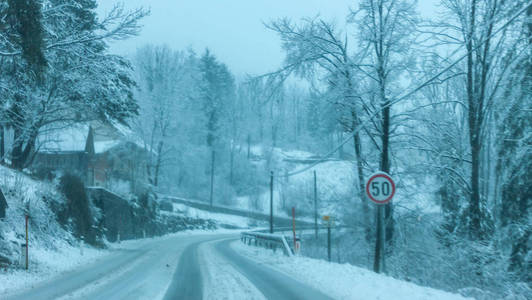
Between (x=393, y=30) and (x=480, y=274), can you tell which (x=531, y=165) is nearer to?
(x=480, y=274)

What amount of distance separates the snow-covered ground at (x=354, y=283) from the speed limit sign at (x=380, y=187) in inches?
75.3

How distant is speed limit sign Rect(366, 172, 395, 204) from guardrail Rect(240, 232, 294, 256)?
9.47 metres

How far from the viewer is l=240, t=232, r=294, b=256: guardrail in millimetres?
22031

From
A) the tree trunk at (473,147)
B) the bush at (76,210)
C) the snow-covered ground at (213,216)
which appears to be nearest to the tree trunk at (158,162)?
the snow-covered ground at (213,216)

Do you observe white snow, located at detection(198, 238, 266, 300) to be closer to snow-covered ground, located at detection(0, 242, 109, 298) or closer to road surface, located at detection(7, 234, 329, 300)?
road surface, located at detection(7, 234, 329, 300)

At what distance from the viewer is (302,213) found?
2040 inches

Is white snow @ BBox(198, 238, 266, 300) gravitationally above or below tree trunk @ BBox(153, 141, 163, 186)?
below

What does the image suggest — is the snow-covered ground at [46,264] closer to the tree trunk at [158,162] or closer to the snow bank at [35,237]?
the snow bank at [35,237]

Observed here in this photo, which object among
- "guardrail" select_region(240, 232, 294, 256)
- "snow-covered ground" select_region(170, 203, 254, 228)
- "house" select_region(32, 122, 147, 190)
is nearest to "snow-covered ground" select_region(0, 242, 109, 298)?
"guardrail" select_region(240, 232, 294, 256)

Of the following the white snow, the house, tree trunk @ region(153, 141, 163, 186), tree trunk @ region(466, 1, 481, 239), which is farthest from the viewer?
tree trunk @ region(153, 141, 163, 186)

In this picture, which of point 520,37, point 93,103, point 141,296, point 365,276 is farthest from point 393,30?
point 93,103

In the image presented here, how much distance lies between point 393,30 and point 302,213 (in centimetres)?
3692

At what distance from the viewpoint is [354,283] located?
11.8 meters

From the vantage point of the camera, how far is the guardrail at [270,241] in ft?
72.3
